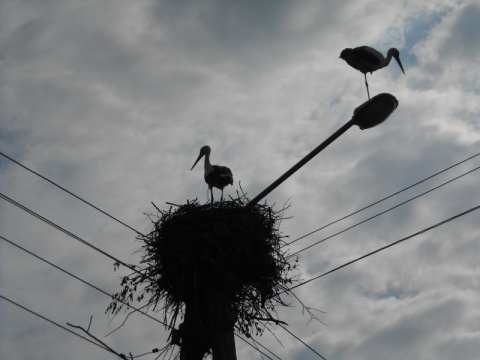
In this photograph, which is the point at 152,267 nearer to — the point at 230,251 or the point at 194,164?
the point at 230,251

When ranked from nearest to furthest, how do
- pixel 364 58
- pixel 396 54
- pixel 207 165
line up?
pixel 364 58 → pixel 207 165 → pixel 396 54

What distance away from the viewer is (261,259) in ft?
22.9

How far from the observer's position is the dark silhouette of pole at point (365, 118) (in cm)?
571

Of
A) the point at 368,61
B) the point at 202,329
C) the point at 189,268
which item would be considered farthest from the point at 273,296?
the point at 368,61

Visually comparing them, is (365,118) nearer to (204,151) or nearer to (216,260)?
(216,260)

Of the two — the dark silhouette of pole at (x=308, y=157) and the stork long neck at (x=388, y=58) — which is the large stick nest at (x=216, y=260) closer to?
the dark silhouette of pole at (x=308, y=157)

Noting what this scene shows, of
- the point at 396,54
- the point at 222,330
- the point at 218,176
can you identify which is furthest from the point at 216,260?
the point at 396,54

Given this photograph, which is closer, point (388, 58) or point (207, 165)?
point (207, 165)

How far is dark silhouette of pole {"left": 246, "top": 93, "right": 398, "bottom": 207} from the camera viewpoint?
5.71 meters

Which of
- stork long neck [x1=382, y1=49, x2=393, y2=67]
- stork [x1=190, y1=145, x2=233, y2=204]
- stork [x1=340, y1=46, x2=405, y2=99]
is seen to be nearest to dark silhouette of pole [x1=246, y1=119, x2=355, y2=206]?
stork [x1=340, y1=46, x2=405, y2=99]

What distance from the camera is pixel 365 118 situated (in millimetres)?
5777

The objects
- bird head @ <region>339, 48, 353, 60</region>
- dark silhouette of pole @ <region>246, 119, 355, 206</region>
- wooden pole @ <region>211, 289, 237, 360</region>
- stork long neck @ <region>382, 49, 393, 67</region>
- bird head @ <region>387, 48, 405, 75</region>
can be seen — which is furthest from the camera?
bird head @ <region>387, 48, 405, 75</region>

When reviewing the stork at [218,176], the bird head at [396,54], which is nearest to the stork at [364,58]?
the bird head at [396,54]

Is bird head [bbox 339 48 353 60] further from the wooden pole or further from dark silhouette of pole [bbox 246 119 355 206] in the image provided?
the wooden pole
